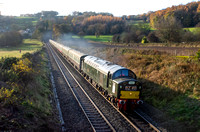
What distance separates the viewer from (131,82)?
12336mm

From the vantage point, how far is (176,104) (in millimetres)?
12484

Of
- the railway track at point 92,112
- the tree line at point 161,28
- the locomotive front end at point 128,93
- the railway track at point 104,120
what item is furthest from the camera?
the tree line at point 161,28

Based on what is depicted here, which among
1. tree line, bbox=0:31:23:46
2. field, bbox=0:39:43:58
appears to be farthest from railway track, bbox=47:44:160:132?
tree line, bbox=0:31:23:46

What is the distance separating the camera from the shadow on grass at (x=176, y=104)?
10461mm

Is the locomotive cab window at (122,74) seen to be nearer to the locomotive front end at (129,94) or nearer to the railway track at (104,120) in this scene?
the locomotive front end at (129,94)

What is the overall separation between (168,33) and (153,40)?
894cm

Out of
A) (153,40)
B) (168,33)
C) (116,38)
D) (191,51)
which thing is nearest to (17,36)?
(116,38)

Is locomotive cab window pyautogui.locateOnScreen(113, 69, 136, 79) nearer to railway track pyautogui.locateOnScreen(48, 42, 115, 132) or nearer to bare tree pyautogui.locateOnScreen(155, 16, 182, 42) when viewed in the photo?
railway track pyautogui.locateOnScreen(48, 42, 115, 132)

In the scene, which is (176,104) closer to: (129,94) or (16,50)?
(129,94)

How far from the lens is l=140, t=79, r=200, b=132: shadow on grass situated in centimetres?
1046

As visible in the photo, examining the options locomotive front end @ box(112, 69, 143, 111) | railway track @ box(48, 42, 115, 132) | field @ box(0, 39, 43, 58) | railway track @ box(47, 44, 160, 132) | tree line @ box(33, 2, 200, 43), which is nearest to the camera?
railway track @ box(47, 44, 160, 132)

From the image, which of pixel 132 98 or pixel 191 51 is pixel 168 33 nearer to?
pixel 191 51

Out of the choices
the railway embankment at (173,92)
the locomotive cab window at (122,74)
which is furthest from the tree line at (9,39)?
the locomotive cab window at (122,74)

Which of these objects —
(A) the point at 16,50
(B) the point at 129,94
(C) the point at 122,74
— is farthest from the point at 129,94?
(A) the point at 16,50
